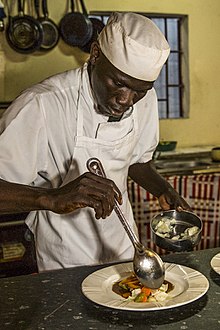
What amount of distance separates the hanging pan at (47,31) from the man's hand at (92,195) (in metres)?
2.85

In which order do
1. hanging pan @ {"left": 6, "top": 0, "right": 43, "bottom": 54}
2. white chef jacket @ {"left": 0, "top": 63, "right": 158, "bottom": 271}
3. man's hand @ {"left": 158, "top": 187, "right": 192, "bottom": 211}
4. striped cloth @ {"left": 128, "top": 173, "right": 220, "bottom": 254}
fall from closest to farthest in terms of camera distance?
white chef jacket @ {"left": 0, "top": 63, "right": 158, "bottom": 271}, man's hand @ {"left": 158, "top": 187, "right": 192, "bottom": 211}, striped cloth @ {"left": 128, "top": 173, "right": 220, "bottom": 254}, hanging pan @ {"left": 6, "top": 0, "right": 43, "bottom": 54}

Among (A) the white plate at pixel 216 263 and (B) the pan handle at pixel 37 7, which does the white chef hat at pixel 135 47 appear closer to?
(A) the white plate at pixel 216 263

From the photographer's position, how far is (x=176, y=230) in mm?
1744

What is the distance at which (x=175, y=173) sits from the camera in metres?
3.73

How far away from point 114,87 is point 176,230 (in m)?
0.49

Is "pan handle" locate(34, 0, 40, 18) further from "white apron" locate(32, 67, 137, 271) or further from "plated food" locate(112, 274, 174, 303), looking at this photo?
"plated food" locate(112, 274, 174, 303)

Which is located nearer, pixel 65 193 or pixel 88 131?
pixel 65 193

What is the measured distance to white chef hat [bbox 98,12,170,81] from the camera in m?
1.61

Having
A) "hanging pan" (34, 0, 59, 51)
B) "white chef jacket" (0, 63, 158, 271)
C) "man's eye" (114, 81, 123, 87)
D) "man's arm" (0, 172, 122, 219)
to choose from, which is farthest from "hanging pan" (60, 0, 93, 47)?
"man's arm" (0, 172, 122, 219)

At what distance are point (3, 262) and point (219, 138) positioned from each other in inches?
91.8

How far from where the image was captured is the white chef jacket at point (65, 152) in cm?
171

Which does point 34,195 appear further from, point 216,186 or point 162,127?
point 162,127

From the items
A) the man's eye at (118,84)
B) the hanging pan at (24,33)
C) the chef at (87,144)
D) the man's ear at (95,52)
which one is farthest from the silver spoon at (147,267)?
the hanging pan at (24,33)

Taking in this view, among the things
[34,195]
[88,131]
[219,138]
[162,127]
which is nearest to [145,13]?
[162,127]
